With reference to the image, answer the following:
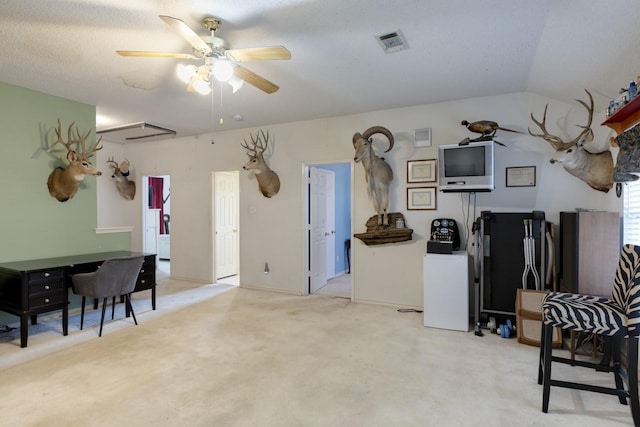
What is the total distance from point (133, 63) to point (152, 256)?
2414 millimetres

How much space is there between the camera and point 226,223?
6.57 meters

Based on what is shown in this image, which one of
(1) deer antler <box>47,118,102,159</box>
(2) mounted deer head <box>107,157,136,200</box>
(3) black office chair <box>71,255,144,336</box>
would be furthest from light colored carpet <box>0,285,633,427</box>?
(2) mounted deer head <box>107,157,136,200</box>

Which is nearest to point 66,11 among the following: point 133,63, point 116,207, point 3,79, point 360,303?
point 133,63

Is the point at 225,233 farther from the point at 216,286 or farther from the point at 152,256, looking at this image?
the point at 152,256

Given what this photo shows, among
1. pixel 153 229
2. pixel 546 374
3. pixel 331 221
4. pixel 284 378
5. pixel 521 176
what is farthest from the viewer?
pixel 153 229

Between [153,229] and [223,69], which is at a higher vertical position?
[223,69]

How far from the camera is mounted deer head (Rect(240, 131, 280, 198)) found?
206 inches

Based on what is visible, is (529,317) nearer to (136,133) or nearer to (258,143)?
(258,143)

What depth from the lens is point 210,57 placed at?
2.55 m

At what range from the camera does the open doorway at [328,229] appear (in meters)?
5.45

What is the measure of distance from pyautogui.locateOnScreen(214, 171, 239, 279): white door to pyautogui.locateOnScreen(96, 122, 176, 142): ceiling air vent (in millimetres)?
1229

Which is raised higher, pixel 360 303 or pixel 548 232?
pixel 548 232

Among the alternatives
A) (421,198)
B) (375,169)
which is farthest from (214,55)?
(421,198)

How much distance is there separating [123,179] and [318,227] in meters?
4.23
